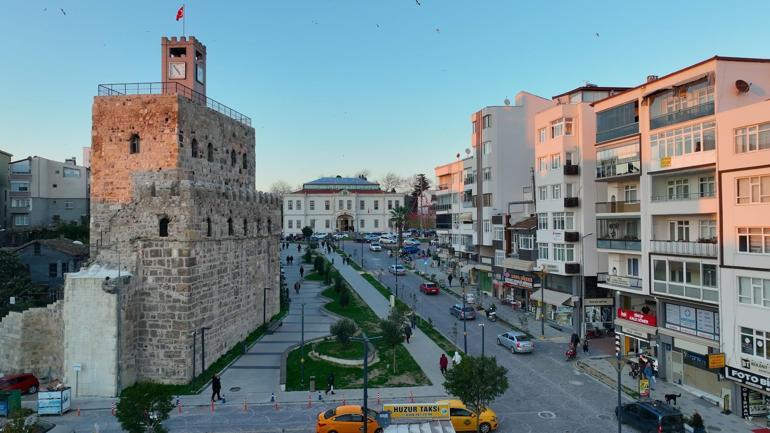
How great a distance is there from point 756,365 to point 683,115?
11951 millimetres

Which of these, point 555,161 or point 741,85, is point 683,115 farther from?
point 555,161

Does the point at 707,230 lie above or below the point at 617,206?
below

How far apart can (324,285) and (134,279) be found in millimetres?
32499

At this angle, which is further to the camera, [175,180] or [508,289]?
[508,289]

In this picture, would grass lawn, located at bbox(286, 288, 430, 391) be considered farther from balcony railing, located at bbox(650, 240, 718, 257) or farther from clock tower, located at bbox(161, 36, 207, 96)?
clock tower, located at bbox(161, 36, 207, 96)

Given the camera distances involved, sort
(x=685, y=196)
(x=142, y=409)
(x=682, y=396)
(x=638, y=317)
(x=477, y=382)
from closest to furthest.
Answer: (x=142, y=409), (x=477, y=382), (x=682, y=396), (x=685, y=196), (x=638, y=317)

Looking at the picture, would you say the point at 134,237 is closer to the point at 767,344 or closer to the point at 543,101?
the point at 767,344

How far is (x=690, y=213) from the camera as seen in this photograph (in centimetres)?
2436

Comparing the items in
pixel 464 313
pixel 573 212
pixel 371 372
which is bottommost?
pixel 371 372

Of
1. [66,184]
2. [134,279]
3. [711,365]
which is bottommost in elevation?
[711,365]

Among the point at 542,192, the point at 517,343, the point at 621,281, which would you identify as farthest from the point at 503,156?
the point at 517,343

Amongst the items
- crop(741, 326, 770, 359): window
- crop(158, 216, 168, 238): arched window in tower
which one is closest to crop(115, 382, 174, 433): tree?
crop(158, 216, 168, 238): arched window in tower

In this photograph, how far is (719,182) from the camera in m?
22.0

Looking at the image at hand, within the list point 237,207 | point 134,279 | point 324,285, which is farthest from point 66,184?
point 134,279
